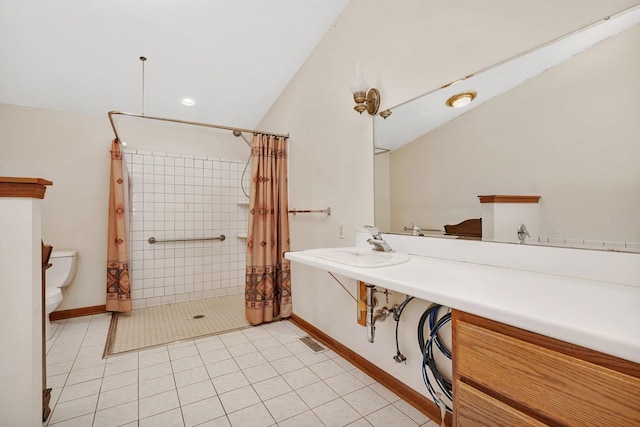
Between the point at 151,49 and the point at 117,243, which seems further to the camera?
the point at 117,243

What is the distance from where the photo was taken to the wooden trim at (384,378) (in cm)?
149

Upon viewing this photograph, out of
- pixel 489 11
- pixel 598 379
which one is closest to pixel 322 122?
pixel 489 11

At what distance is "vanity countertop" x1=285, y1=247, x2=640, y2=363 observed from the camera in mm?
549

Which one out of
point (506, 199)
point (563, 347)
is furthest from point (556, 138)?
point (563, 347)

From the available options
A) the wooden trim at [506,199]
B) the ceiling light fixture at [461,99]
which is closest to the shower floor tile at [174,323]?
the wooden trim at [506,199]

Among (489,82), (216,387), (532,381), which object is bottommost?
(216,387)

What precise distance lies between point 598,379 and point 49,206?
13.2 ft

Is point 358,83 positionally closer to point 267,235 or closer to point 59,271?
point 267,235

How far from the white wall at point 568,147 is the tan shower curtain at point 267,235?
176 cm

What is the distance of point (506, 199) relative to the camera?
1.25 meters

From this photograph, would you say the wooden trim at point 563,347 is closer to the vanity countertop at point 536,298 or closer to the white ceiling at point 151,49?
the vanity countertop at point 536,298

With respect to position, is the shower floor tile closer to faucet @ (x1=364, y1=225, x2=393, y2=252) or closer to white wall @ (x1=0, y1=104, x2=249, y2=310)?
white wall @ (x1=0, y1=104, x2=249, y2=310)

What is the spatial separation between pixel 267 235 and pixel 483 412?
2235 mm

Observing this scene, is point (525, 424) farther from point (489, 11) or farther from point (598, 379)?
point (489, 11)
